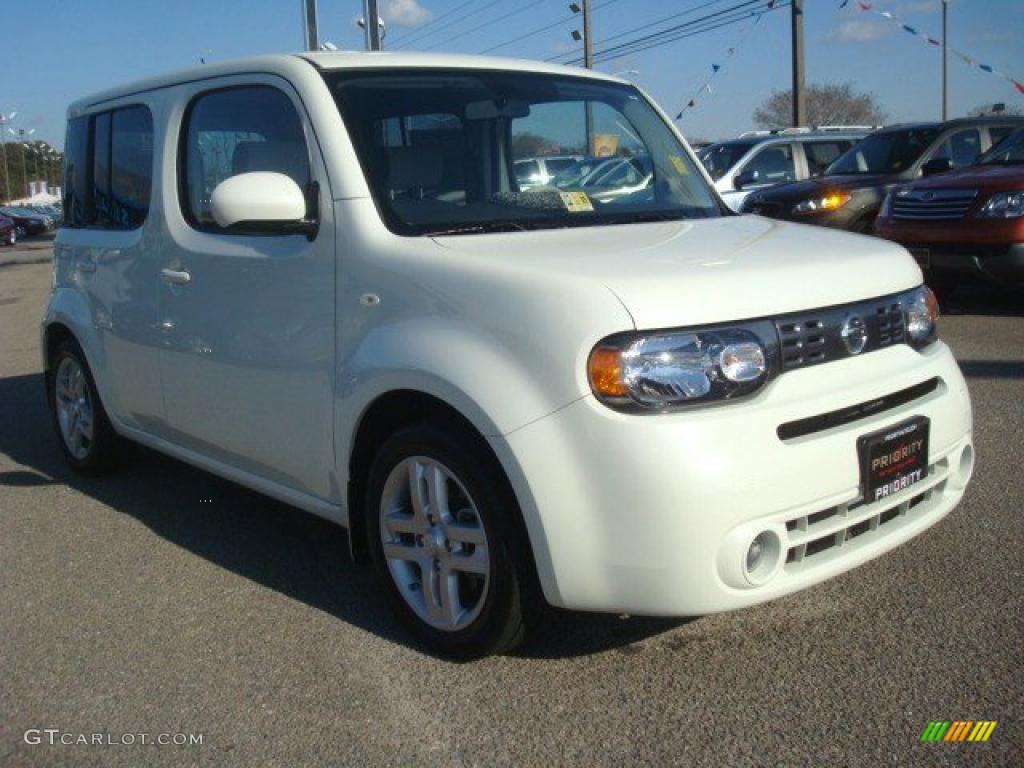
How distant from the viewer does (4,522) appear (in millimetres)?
4746

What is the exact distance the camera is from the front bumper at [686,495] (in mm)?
2570

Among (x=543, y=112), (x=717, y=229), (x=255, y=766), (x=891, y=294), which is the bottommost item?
(x=255, y=766)

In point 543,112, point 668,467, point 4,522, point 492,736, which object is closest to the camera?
point 668,467

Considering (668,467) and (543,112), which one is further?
(543,112)

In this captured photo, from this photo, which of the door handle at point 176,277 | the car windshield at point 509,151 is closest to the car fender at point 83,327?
the door handle at point 176,277

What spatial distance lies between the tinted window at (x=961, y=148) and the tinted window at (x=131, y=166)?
9135 millimetres

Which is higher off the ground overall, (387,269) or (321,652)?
(387,269)

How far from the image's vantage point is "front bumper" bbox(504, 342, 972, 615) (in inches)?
101

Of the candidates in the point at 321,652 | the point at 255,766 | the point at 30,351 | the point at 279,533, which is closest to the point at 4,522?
the point at 279,533

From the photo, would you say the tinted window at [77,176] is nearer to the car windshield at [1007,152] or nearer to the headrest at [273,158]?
the headrest at [273,158]

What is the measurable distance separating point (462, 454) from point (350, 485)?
0.62 metres

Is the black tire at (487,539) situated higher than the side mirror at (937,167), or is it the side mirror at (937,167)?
the side mirror at (937,167)

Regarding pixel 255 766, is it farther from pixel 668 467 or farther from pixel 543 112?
pixel 543 112

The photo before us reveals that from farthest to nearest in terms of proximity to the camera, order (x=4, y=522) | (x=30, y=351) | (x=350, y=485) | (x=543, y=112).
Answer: (x=30, y=351) < (x=4, y=522) < (x=543, y=112) < (x=350, y=485)
